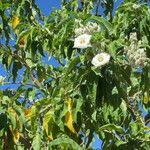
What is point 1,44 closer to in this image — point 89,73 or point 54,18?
point 54,18

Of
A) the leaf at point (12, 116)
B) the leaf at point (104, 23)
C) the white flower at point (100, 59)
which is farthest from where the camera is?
the leaf at point (12, 116)

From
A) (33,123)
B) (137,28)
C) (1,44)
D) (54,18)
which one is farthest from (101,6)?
(33,123)

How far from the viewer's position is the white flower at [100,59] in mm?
2662

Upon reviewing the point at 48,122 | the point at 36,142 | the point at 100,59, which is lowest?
the point at 36,142

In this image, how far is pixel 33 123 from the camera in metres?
3.41

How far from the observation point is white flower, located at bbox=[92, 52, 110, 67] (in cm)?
266

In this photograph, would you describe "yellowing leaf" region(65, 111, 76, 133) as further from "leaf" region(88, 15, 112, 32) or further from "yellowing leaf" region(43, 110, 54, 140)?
"leaf" region(88, 15, 112, 32)

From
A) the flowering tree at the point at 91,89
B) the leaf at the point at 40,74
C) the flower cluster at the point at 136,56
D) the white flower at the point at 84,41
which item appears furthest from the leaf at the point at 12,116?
the leaf at the point at 40,74

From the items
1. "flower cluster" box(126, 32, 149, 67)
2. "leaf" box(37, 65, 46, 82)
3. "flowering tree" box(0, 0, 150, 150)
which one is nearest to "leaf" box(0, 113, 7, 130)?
"flowering tree" box(0, 0, 150, 150)

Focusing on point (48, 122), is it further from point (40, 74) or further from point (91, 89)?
point (40, 74)

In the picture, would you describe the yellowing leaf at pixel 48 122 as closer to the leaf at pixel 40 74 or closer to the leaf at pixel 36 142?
the leaf at pixel 36 142

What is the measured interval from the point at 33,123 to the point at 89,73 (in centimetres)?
70

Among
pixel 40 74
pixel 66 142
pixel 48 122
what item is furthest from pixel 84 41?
pixel 40 74

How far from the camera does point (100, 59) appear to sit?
2656mm
